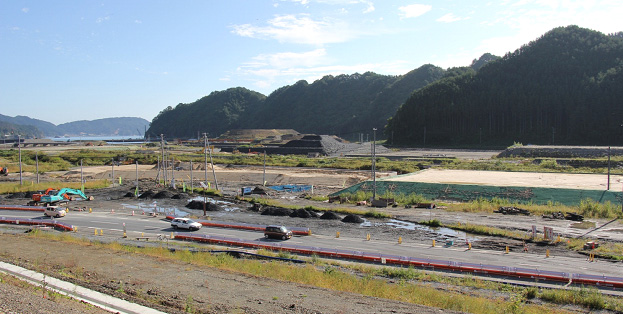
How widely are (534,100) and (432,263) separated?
141449 millimetres

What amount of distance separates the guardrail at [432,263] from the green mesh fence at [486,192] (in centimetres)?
2455

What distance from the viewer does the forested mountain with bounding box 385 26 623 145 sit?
132 meters

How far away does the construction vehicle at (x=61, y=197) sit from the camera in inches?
1796

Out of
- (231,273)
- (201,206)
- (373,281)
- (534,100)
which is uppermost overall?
(534,100)

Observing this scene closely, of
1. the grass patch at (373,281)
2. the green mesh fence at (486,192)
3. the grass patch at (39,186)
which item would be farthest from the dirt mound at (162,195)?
the grass patch at (373,281)

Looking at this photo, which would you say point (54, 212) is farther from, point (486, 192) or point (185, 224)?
point (486, 192)

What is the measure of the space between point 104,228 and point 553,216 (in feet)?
118

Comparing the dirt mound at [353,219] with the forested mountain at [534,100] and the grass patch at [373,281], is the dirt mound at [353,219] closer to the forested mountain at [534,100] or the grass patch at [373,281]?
the grass patch at [373,281]

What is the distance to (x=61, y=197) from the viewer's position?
154 feet

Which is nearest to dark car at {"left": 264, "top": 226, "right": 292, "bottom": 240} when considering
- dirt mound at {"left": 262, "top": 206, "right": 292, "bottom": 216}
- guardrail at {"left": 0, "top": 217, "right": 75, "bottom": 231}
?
dirt mound at {"left": 262, "top": 206, "right": 292, "bottom": 216}

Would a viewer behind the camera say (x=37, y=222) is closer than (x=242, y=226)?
No

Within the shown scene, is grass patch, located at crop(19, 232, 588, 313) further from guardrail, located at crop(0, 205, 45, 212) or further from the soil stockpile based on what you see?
the soil stockpile

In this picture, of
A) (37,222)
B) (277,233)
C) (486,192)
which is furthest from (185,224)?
(486,192)

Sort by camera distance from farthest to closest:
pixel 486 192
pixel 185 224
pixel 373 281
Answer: pixel 486 192
pixel 185 224
pixel 373 281
